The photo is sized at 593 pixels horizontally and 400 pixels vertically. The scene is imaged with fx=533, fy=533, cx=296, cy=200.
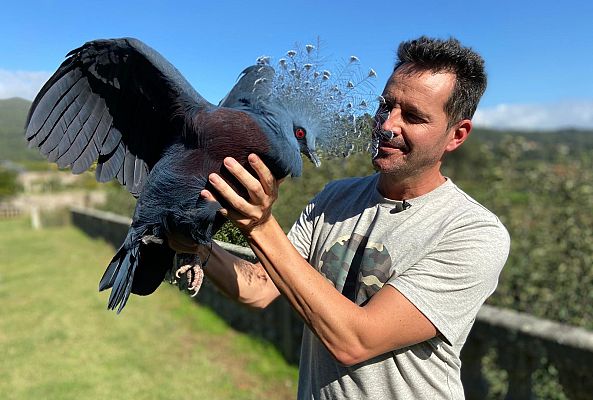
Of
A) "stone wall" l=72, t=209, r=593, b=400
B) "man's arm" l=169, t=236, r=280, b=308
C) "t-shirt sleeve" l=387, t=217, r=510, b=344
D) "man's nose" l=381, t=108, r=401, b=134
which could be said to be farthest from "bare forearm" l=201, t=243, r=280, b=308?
"stone wall" l=72, t=209, r=593, b=400

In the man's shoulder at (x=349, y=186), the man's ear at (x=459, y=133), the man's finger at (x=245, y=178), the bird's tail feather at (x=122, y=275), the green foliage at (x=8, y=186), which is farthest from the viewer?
the green foliage at (x=8, y=186)

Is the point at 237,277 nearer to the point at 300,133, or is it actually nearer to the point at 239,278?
the point at 239,278

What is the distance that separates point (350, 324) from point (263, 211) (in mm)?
406

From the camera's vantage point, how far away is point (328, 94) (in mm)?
1669

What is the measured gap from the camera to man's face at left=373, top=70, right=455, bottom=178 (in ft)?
5.52

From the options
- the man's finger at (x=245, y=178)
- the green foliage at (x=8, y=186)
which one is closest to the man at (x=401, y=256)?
the man's finger at (x=245, y=178)

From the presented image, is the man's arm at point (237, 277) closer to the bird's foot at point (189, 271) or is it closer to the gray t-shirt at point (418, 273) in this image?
the bird's foot at point (189, 271)

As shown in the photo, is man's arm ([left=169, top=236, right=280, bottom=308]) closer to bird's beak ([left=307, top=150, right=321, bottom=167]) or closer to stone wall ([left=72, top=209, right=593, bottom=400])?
bird's beak ([left=307, top=150, right=321, bottom=167])

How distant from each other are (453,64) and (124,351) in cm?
531

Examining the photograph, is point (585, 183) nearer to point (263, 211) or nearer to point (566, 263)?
point (566, 263)

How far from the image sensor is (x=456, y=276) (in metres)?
1.65

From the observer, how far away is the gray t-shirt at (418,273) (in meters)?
1.65

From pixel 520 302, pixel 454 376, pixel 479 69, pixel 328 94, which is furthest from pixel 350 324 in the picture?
pixel 520 302

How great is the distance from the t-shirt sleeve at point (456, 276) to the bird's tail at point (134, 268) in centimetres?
76
